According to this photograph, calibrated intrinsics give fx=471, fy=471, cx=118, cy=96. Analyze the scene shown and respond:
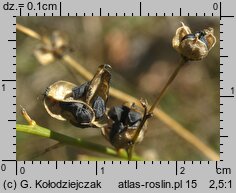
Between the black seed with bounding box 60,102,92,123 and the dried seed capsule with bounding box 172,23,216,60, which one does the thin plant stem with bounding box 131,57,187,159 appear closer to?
the dried seed capsule with bounding box 172,23,216,60

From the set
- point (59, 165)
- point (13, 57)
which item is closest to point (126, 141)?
point (59, 165)

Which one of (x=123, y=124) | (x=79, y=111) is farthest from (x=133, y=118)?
(x=79, y=111)

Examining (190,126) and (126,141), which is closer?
(126,141)

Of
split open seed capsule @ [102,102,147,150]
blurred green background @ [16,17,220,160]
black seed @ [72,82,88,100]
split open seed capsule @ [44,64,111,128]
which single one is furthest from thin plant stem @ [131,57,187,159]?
blurred green background @ [16,17,220,160]

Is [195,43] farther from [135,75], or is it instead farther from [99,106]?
[135,75]

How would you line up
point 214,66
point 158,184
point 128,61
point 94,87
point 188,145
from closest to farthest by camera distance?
point 94,87
point 158,184
point 188,145
point 214,66
point 128,61

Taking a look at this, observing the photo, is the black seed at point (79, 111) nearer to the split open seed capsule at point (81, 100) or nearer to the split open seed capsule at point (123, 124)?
the split open seed capsule at point (81, 100)

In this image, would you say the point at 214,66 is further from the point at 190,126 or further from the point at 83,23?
the point at 83,23
